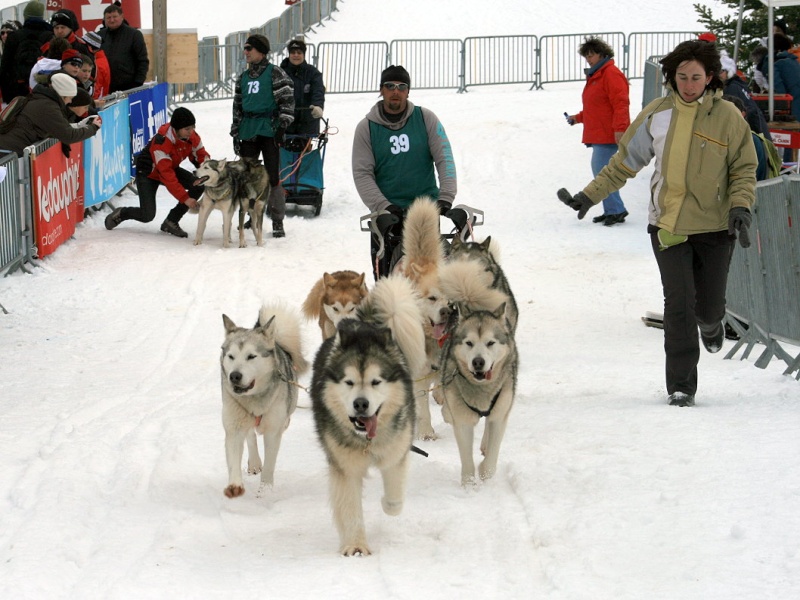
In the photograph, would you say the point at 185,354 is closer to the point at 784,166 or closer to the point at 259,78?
the point at 259,78

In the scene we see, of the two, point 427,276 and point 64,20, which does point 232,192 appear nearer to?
point 64,20

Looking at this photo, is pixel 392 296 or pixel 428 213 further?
pixel 428 213

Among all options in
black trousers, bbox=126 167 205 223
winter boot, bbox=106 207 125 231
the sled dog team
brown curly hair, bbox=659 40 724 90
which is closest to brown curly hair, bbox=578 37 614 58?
black trousers, bbox=126 167 205 223

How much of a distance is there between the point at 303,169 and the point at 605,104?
3632 millimetres

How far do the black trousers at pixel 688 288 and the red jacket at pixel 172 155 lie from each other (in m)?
6.87

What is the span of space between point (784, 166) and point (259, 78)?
5620 millimetres

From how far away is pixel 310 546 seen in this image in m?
4.47

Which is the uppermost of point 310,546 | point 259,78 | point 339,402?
point 259,78

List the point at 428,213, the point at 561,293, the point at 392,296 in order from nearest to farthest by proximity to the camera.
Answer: the point at 392,296 < the point at 428,213 < the point at 561,293

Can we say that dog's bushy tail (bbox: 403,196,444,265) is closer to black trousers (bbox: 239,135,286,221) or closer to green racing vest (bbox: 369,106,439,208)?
green racing vest (bbox: 369,106,439,208)

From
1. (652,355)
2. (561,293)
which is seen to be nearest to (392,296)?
(652,355)

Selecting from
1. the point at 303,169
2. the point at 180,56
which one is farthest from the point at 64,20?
the point at 180,56

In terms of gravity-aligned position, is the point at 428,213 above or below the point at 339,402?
above

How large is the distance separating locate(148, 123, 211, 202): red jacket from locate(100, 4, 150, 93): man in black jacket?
2.70 meters
